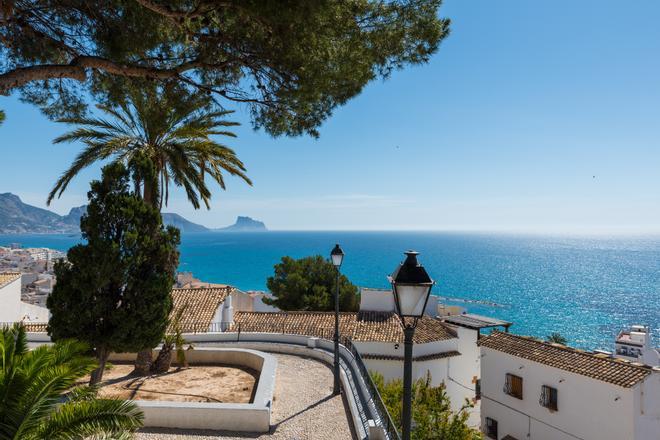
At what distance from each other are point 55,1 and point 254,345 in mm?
11213

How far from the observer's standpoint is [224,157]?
40.4 feet

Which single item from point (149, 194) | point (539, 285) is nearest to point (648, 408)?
point (149, 194)

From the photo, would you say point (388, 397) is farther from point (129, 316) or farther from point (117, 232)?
point (117, 232)

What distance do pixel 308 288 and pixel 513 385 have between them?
17.9 m

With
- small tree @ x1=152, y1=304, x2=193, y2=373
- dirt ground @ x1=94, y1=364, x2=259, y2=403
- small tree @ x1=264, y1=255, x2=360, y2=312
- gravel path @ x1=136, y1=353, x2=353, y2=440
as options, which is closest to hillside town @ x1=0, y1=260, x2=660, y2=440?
gravel path @ x1=136, y1=353, x2=353, y2=440

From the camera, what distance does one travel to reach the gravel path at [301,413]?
291 inches

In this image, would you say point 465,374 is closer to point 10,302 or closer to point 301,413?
point 301,413

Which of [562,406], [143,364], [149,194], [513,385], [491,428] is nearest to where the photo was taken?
[149,194]

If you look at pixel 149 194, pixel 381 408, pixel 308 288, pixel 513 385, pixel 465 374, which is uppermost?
pixel 149 194

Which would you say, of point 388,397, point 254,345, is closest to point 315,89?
point 388,397

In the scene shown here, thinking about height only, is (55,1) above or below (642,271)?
above

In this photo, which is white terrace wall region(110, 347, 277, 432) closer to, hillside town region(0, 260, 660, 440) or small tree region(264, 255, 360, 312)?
hillside town region(0, 260, 660, 440)

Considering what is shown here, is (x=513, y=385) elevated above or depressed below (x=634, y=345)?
above

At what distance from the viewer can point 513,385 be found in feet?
62.2
